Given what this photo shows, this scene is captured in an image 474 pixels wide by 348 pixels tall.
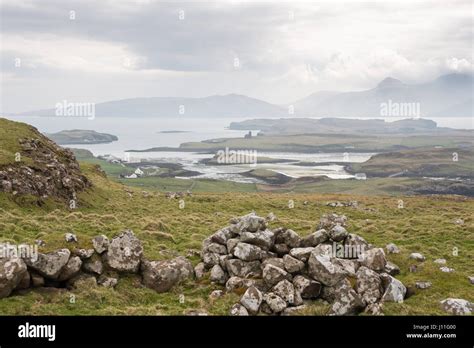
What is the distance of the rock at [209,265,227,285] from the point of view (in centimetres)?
2433

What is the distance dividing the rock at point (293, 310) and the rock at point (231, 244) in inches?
232

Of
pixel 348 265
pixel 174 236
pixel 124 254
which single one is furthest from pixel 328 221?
pixel 124 254

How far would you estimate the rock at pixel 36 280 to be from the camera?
68.9 ft

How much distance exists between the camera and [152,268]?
23.7 metres

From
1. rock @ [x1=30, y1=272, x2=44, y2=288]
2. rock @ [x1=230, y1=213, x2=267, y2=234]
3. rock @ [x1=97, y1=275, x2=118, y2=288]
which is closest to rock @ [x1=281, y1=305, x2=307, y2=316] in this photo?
rock @ [x1=230, y1=213, x2=267, y2=234]

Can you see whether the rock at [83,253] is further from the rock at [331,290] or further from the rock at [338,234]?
the rock at [338,234]

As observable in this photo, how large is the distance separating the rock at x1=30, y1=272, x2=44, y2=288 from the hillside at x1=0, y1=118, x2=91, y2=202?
73.1ft

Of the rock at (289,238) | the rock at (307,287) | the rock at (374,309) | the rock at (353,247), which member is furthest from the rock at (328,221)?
the rock at (374,309)

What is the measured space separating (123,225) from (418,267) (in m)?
22.9

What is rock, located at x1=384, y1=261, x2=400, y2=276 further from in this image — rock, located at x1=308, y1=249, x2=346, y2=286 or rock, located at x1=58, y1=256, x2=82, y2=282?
rock, located at x1=58, y1=256, x2=82, y2=282

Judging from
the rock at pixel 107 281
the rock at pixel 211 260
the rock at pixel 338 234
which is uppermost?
the rock at pixel 338 234
